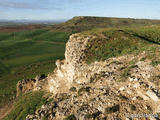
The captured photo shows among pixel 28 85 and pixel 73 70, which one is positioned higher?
pixel 73 70

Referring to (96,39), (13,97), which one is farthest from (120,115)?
(13,97)

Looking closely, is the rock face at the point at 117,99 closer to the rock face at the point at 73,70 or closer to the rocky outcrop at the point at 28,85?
the rock face at the point at 73,70

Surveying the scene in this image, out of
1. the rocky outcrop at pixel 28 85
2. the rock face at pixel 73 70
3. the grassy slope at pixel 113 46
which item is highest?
the grassy slope at pixel 113 46

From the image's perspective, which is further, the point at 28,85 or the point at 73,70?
the point at 28,85

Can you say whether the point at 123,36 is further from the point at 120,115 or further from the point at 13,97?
the point at 13,97

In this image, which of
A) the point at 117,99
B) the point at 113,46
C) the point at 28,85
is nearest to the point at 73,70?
the point at 113,46

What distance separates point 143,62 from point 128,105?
951 centimetres

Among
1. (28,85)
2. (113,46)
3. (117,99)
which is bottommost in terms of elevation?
(28,85)

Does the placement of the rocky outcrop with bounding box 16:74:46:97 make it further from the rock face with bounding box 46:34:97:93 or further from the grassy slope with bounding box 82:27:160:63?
the grassy slope with bounding box 82:27:160:63

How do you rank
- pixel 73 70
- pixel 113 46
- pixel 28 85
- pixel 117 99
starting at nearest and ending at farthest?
pixel 117 99 → pixel 73 70 → pixel 113 46 → pixel 28 85

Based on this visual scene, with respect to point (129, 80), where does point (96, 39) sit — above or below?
above

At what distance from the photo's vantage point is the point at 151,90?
13383 millimetres

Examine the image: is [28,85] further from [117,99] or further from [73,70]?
[117,99]

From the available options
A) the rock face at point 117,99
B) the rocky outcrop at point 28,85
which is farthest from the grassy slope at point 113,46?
the rocky outcrop at point 28,85
